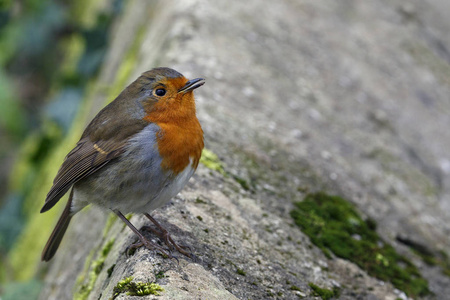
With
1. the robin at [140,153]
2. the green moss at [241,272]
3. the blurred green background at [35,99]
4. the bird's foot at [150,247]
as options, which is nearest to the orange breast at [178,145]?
the robin at [140,153]

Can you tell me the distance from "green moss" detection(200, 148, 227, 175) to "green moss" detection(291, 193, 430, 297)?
456 millimetres

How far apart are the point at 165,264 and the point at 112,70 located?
11.1 feet

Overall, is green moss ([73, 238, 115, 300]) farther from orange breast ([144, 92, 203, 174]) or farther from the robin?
orange breast ([144, 92, 203, 174])

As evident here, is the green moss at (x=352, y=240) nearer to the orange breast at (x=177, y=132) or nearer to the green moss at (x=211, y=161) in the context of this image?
the green moss at (x=211, y=161)

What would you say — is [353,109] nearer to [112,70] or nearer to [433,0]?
[112,70]

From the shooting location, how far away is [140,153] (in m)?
2.28

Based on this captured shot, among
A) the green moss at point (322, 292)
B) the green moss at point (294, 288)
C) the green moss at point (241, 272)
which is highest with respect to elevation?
the green moss at point (241, 272)

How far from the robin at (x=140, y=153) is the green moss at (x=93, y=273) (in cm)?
24

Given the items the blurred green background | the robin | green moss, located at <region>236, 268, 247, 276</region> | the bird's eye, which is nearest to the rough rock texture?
→ green moss, located at <region>236, 268, 247, 276</region>

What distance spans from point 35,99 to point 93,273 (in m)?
5.78

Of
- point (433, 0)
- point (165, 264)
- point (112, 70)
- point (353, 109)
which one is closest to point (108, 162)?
point (165, 264)

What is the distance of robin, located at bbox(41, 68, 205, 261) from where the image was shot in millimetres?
2264

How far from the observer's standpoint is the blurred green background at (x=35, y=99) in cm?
458

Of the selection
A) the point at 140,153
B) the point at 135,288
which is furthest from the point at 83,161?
the point at 135,288
